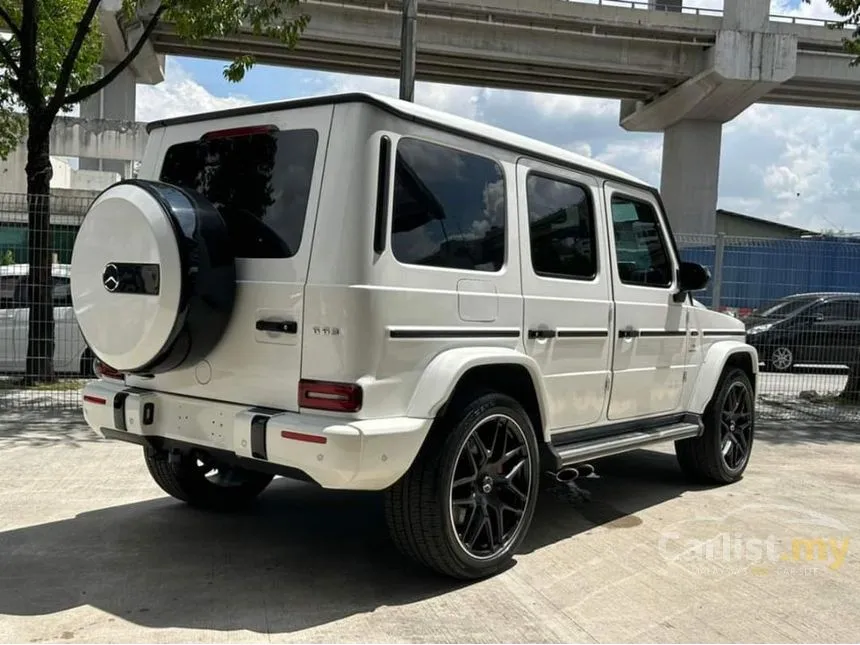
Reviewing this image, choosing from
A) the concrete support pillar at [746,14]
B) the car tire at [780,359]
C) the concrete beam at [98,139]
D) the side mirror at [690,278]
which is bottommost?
the car tire at [780,359]

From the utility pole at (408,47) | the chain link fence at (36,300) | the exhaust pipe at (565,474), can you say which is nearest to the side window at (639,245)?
the exhaust pipe at (565,474)

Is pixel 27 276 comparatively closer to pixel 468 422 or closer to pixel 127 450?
Result: pixel 127 450

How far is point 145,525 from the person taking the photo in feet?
14.7

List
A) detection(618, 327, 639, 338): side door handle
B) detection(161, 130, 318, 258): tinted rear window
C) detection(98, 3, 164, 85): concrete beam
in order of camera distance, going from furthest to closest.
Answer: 1. detection(98, 3, 164, 85): concrete beam
2. detection(618, 327, 639, 338): side door handle
3. detection(161, 130, 318, 258): tinted rear window

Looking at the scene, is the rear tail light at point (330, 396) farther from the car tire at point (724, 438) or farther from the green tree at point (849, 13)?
the green tree at point (849, 13)

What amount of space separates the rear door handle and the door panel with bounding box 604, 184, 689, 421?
2.17 meters

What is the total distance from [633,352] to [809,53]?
103ft

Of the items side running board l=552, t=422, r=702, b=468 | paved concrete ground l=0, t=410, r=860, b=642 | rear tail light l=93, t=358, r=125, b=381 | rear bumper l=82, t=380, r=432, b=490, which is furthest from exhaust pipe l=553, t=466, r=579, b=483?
rear tail light l=93, t=358, r=125, b=381

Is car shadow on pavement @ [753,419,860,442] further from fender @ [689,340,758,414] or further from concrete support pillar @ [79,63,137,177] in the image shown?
concrete support pillar @ [79,63,137,177]

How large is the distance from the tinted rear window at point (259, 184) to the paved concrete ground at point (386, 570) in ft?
5.22

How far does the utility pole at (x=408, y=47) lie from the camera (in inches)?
373

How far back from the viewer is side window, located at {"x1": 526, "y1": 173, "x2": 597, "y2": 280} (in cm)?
418

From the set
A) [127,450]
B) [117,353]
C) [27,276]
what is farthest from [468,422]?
[27,276]

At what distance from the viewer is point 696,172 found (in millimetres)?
34875
